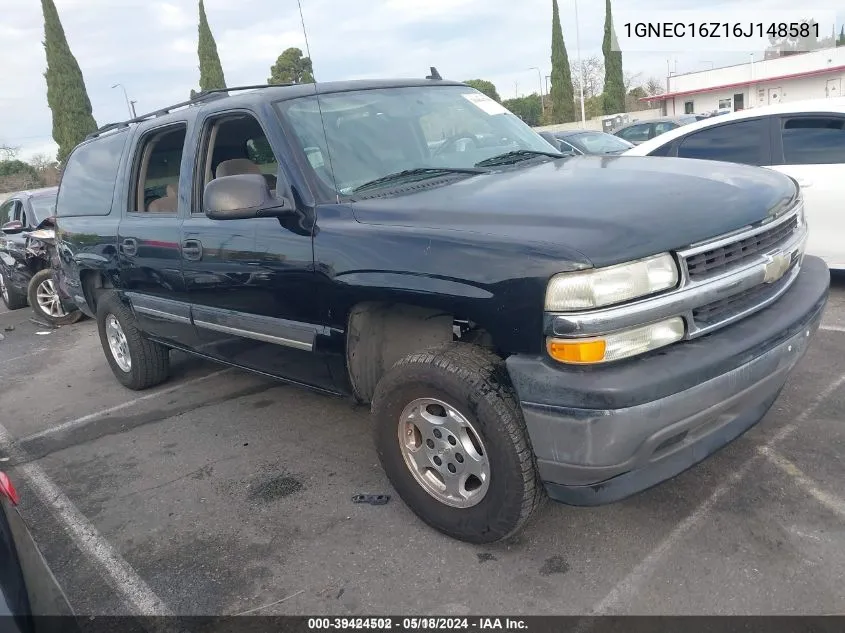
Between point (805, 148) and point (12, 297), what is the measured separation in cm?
1027

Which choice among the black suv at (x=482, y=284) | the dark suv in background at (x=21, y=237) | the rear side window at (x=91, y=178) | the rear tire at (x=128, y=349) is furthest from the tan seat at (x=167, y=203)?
the dark suv in background at (x=21, y=237)

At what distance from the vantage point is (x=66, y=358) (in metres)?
7.09

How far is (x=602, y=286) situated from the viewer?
89.7 inches

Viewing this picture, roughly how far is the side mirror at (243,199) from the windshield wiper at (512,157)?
1.05 m

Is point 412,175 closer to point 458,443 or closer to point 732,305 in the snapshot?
point 458,443

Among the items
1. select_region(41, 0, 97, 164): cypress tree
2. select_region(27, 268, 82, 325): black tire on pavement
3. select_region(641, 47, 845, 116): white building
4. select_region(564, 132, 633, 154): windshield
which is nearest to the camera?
select_region(27, 268, 82, 325): black tire on pavement

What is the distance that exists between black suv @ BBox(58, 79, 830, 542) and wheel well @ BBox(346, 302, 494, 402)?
0.04 feet

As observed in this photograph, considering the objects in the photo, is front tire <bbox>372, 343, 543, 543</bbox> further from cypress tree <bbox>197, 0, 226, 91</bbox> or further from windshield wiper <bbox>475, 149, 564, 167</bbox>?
cypress tree <bbox>197, 0, 226, 91</bbox>

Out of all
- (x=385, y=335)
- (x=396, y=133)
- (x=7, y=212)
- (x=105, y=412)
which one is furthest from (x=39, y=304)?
(x=385, y=335)

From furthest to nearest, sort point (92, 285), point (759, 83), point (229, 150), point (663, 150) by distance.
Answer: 1. point (759, 83)
2. point (663, 150)
3. point (92, 285)
4. point (229, 150)

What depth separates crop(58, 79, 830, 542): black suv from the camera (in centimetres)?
231

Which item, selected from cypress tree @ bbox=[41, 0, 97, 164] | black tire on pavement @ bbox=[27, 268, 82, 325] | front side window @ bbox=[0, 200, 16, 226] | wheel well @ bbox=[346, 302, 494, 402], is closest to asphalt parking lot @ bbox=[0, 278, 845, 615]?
wheel well @ bbox=[346, 302, 494, 402]

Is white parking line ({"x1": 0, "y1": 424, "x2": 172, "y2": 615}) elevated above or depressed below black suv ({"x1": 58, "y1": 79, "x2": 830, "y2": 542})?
below

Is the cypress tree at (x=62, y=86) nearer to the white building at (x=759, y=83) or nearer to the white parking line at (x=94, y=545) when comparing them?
the white parking line at (x=94, y=545)
